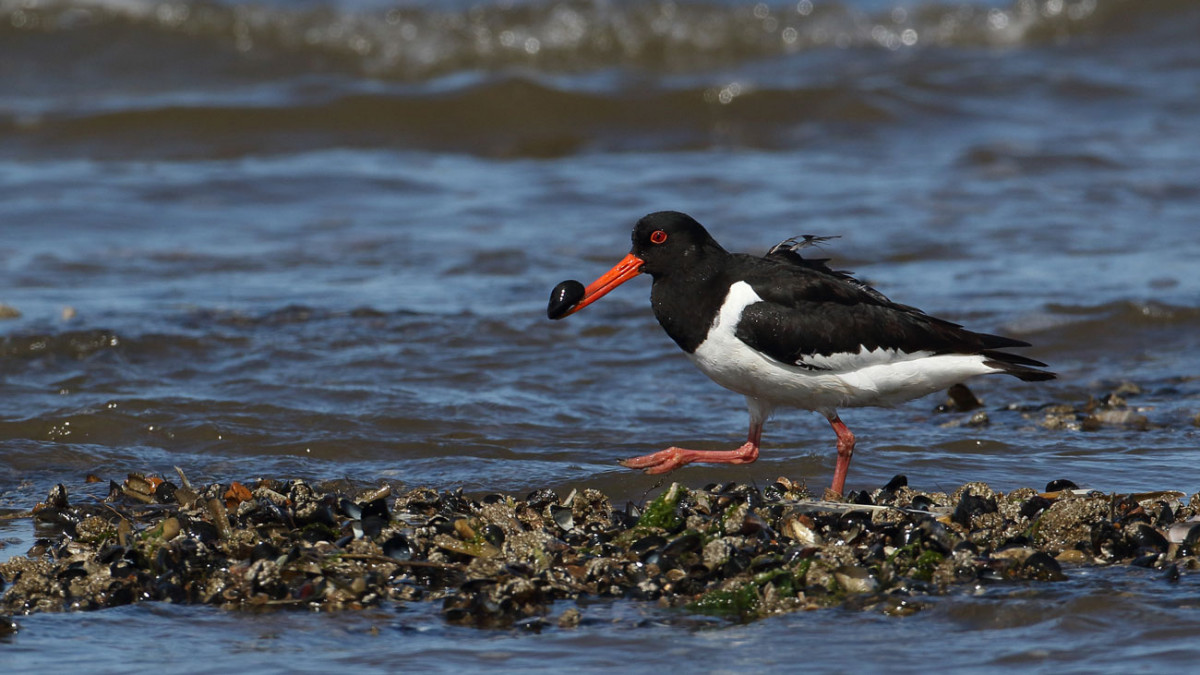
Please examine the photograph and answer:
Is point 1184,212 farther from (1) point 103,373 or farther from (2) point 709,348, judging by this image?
(1) point 103,373

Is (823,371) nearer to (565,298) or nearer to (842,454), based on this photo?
(842,454)

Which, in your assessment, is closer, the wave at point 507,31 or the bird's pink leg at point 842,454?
the bird's pink leg at point 842,454

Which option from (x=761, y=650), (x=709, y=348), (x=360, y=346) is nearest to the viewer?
(x=761, y=650)

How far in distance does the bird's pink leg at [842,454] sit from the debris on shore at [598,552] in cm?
50

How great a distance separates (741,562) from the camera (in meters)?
4.70

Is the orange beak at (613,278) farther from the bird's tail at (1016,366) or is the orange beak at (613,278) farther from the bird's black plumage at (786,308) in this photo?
the bird's tail at (1016,366)

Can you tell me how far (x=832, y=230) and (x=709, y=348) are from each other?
20.0 ft

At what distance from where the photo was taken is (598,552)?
4.91m

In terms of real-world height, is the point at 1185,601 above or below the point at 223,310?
below

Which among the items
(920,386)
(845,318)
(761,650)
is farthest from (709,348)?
(761,650)

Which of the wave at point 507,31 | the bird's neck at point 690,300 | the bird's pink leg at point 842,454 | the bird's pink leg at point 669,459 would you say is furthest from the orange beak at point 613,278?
the wave at point 507,31

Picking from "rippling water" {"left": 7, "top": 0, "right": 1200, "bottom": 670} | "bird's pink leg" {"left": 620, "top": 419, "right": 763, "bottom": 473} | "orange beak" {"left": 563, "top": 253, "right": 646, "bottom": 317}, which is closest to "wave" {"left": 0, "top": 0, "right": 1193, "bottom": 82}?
"rippling water" {"left": 7, "top": 0, "right": 1200, "bottom": 670}

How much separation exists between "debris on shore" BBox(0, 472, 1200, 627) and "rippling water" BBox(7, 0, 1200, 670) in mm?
140

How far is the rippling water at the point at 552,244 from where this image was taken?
4.55 m
